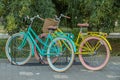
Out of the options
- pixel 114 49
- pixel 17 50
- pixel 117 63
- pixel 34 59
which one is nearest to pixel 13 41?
pixel 17 50

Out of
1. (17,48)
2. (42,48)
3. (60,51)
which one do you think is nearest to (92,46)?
(60,51)

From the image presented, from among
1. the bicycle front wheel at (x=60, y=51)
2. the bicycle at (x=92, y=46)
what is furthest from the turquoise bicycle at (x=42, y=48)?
the bicycle at (x=92, y=46)

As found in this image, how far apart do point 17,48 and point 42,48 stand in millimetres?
571

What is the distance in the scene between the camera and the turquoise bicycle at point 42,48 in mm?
7066

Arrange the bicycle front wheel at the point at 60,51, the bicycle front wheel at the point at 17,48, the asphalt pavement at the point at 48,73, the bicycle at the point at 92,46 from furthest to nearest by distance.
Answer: the bicycle front wheel at the point at 17,48 < the bicycle at the point at 92,46 < the bicycle front wheel at the point at 60,51 < the asphalt pavement at the point at 48,73

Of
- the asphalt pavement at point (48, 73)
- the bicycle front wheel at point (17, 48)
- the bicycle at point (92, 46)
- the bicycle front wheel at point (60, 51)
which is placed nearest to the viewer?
the asphalt pavement at point (48, 73)

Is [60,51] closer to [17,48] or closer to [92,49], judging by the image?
[92,49]

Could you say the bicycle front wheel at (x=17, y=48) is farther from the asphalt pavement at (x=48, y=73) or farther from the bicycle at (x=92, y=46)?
the bicycle at (x=92, y=46)

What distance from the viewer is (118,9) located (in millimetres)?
8773

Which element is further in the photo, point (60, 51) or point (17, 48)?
point (17, 48)

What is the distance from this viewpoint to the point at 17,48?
7.61 metres

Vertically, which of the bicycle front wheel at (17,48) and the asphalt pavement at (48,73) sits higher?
the bicycle front wheel at (17,48)

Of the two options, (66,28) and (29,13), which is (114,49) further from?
(29,13)

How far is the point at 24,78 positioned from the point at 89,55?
1.66 metres
